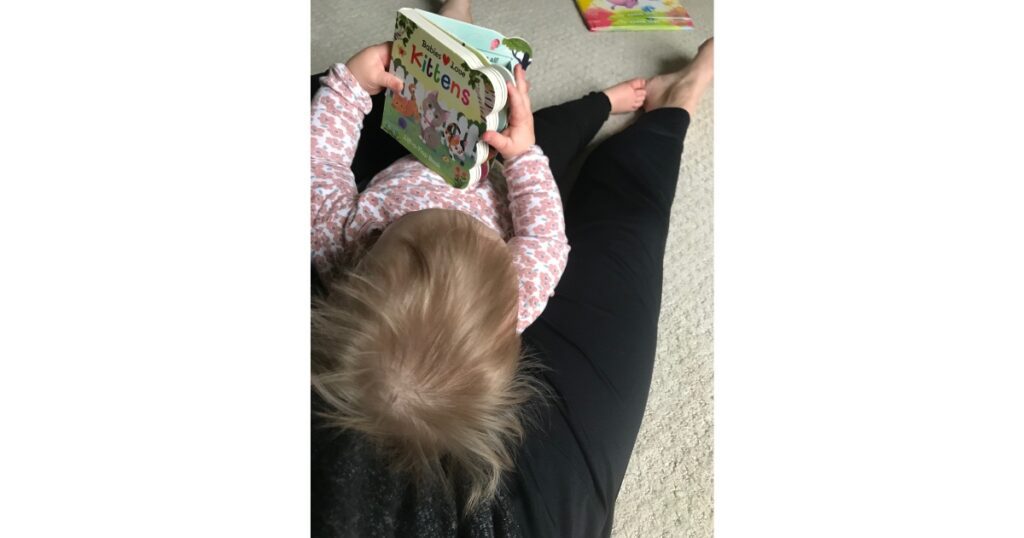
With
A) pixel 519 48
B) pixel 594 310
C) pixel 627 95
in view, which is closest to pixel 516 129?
pixel 519 48

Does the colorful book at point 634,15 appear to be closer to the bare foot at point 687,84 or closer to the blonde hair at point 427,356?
the bare foot at point 687,84

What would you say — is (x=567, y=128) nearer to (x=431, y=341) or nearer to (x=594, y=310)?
(x=594, y=310)

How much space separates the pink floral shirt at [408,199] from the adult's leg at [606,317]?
41 millimetres

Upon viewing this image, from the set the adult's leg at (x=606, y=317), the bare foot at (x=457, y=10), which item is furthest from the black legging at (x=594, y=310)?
the bare foot at (x=457, y=10)

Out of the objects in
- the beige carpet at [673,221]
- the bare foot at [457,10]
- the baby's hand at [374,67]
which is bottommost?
the beige carpet at [673,221]

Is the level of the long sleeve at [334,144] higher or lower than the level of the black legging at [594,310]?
higher

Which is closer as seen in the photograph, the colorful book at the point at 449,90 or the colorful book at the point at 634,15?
the colorful book at the point at 449,90

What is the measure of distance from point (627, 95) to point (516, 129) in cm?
31

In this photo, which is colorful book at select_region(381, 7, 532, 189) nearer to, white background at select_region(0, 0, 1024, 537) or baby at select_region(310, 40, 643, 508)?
baby at select_region(310, 40, 643, 508)

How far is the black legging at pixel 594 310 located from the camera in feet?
1.66

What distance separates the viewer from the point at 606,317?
62 cm

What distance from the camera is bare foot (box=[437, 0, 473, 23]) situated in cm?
63
